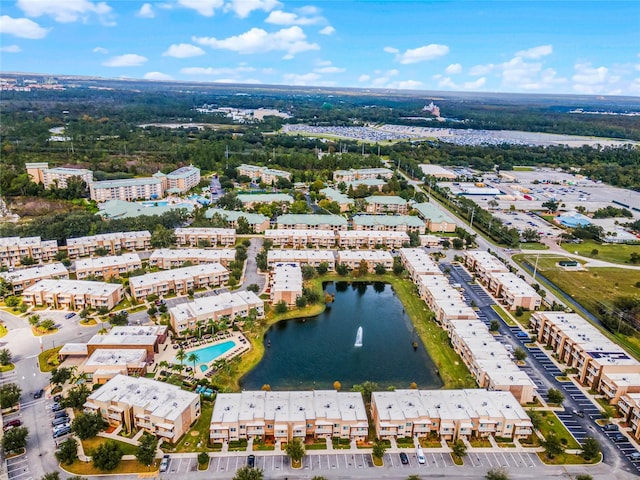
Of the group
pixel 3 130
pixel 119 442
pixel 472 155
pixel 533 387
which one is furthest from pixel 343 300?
pixel 3 130

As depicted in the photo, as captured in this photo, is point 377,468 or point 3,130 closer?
point 377,468

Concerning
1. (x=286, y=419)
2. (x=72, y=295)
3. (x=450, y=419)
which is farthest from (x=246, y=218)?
(x=450, y=419)

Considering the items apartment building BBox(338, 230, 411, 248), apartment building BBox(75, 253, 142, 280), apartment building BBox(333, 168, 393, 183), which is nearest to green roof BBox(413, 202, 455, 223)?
apartment building BBox(338, 230, 411, 248)

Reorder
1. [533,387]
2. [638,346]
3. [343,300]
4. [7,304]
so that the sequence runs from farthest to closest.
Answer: [343,300]
[7,304]
[638,346]
[533,387]

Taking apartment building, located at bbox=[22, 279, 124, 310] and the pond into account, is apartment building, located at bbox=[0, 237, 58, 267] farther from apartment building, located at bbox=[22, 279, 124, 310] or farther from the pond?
the pond

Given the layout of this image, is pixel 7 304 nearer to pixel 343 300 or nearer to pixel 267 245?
pixel 267 245

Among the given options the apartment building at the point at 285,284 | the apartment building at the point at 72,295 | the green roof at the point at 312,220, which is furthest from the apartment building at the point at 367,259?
the apartment building at the point at 72,295
